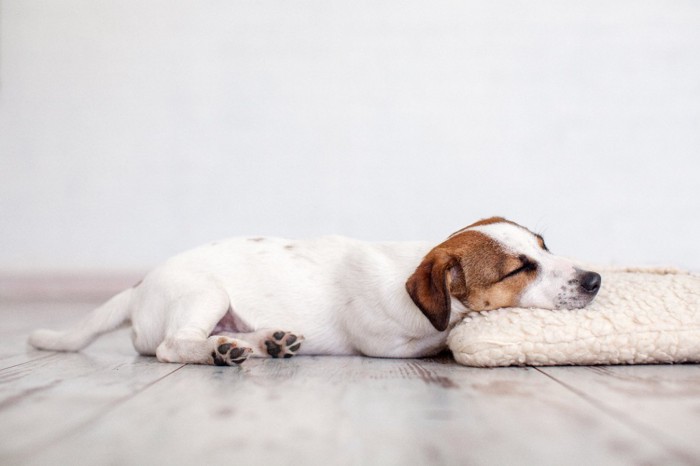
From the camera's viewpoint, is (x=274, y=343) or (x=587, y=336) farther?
(x=274, y=343)

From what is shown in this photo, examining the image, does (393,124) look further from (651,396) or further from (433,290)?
(651,396)

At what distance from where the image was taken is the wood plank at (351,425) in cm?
122

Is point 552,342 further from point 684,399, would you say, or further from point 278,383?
point 278,383

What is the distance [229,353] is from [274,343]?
0.97 feet

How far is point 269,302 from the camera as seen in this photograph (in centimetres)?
276

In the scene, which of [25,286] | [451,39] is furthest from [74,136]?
[451,39]

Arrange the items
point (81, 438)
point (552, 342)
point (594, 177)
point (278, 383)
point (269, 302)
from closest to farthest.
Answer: point (81, 438) < point (278, 383) < point (552, 342) < point (269, 302) < point (594, 177)

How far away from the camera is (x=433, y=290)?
2336mm

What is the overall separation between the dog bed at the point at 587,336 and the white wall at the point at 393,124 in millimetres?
3184

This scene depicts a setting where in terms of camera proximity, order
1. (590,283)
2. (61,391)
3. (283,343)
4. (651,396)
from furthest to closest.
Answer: (283,343), (590,283), (61,391), (651,396)

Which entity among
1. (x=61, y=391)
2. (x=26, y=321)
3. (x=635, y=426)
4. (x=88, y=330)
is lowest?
(x=26, y=321)

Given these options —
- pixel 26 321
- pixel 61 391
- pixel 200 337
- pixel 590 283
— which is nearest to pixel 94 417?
pixel 61 391

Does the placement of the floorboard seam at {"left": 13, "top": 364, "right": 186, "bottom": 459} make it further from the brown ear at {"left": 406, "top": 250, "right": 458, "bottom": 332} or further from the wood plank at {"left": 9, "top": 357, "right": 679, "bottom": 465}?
the brown ear at {"left": 406, "top": 250, "right": 458, "bottom": 332}

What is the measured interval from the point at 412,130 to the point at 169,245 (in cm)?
241
